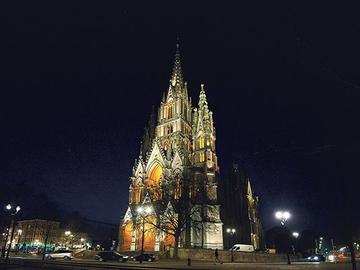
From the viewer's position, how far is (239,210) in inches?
2623

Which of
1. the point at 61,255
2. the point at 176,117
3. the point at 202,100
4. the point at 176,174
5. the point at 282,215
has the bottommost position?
the point at 61,255

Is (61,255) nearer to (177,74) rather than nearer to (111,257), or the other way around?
(111,257)

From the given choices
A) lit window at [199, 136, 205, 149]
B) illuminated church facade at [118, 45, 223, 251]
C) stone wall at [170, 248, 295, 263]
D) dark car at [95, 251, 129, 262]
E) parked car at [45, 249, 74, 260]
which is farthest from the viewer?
lit window at [199, 136, 205, 149]

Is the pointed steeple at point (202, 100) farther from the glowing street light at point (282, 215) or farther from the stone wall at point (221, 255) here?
the glowing street light at point (282, 215)

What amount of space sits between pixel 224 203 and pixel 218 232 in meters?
11.5

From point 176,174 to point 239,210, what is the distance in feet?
59.7

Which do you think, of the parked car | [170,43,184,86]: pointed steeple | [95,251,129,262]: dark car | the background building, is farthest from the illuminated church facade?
the parked car

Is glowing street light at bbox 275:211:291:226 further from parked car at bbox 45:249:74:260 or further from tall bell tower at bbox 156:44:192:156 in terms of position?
tall bell tower at bbox 156:44:192:156

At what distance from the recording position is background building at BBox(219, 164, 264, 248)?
6266 cm

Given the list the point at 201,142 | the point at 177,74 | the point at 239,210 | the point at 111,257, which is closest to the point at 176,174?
the point at 201,142

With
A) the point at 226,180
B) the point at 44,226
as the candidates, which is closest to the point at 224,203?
the point at 226,180

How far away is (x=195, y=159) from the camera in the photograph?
64.1 metres

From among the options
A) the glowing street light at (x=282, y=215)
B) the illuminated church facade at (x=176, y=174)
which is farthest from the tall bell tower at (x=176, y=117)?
the glowing street light at (x=282, y=215)

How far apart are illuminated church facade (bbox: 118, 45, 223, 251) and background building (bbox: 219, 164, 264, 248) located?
6848 millimetres
